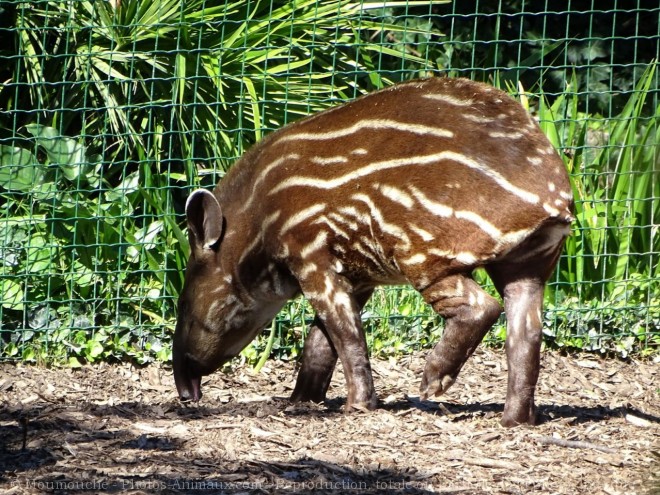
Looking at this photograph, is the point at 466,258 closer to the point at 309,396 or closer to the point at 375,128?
the point at 375,128

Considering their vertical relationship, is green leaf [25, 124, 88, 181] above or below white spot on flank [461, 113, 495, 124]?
below

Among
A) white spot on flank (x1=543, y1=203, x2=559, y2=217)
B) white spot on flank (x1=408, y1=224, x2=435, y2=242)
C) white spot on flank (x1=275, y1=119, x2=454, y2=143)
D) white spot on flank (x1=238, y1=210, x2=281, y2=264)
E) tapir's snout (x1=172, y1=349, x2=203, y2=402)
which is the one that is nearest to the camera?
white spot on flank (x1=543, y1=203, x2=559, y2=217)

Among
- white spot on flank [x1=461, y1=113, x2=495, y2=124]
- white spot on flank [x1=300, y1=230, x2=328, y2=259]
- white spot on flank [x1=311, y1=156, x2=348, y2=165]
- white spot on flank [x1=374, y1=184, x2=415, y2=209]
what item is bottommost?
white spot on flank [x1=300, y1=230, x2=328, y2=259]

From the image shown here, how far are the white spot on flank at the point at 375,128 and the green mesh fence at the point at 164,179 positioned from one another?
1.46 m

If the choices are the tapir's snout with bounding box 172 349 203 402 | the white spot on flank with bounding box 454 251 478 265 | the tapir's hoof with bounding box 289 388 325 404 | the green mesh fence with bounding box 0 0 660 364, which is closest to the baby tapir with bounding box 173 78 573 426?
the white spot on flank with bounding box 454 251 478 265

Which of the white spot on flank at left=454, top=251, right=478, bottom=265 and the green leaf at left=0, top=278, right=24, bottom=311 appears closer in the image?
the white spot on flank at left=454, top=251, right=478, bottom=265

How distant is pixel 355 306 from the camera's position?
5520 millimetres

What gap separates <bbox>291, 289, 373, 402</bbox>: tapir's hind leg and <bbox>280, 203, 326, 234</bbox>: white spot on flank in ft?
2.12

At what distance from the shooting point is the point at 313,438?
5.09m

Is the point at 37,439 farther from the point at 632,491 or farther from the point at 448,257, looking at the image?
the point at 632,491

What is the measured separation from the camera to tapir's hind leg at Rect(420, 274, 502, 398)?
510 cm

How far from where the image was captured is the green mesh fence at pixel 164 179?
277 inches

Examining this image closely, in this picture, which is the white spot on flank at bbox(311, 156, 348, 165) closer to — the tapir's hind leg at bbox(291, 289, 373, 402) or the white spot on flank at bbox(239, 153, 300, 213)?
the white spot on flank at bbox(239, 153, 300, 213)

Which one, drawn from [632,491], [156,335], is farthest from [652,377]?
[156,335]
